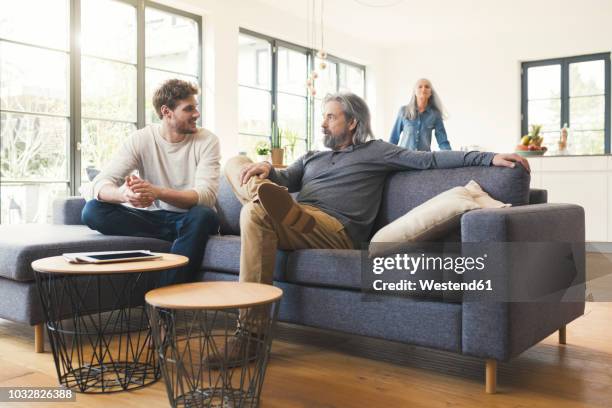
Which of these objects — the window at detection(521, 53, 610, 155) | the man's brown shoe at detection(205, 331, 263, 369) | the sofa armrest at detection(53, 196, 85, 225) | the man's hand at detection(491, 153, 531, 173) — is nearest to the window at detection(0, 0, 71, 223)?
the sofa armrest at detection(53, 196, 85, 225)

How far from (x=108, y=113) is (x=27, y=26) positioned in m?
0.97

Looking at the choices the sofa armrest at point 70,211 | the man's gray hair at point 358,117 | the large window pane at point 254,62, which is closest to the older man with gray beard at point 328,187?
the man's gray hair at point 358,117

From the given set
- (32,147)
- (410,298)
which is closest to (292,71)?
(32,147)

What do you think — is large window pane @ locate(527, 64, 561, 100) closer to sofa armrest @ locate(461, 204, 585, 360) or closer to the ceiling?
the ceiling

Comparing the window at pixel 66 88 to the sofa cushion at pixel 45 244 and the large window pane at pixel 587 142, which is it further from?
the large window pane at pixel 587 142

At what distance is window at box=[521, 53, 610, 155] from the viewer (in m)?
7.48

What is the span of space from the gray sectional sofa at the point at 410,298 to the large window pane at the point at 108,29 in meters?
2.91

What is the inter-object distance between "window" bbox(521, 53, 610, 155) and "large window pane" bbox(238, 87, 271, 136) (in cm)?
353

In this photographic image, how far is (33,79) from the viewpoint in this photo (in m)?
4.86

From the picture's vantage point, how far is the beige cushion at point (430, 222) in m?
2.05

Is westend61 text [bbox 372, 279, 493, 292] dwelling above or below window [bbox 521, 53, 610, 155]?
below

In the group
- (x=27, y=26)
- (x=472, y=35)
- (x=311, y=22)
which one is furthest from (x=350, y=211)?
(x=472, y=35)

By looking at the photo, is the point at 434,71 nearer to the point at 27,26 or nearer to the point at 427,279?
the point at 27,26

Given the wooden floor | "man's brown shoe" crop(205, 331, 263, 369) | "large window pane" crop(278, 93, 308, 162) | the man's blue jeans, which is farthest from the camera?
"large window pane" crop(278, 93, 308, 162)
